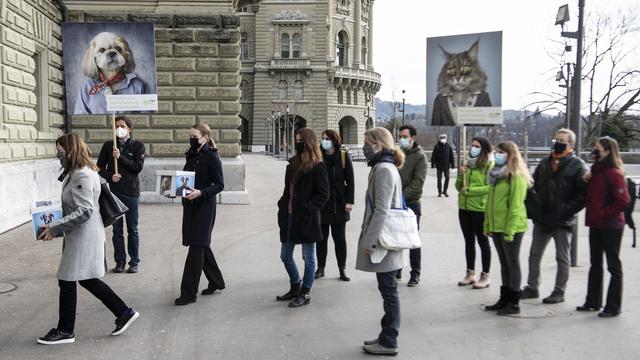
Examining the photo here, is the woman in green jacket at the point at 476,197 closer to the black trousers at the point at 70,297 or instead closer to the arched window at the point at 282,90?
the black trousers at the point at 70,297

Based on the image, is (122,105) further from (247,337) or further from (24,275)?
(247,337)

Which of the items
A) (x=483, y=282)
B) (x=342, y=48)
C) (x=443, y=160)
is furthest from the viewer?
(x=342, y=48)

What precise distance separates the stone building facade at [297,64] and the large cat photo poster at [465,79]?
6137cm

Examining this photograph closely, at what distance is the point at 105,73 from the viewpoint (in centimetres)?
1155

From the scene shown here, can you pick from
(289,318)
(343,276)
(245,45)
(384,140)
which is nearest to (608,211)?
(384,140)

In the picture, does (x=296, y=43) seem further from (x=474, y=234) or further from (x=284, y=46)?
(x=474, y=234)

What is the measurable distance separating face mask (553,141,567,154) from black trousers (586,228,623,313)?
0.86m

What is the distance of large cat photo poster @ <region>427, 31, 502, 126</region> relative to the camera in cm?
909

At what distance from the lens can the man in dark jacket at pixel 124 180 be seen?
850 cm

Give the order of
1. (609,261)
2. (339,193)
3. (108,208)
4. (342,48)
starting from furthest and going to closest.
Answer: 1. (342,48)
2. (339,193)
3. (609,261)
4. (108,208)

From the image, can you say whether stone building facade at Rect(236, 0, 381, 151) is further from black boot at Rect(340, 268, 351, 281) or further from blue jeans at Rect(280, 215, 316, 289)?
blue jeans at Rect(280, 215, 316, 289)

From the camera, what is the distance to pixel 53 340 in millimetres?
5590

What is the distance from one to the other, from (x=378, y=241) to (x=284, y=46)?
230 ft

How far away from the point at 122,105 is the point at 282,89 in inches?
2543
